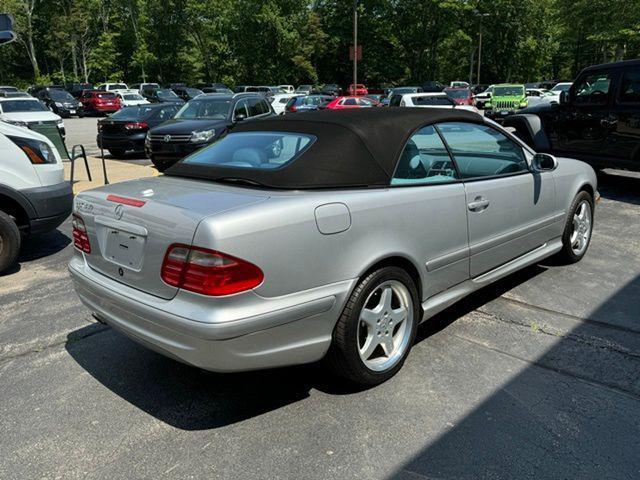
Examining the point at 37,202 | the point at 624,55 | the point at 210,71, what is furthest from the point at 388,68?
the point at 37,202

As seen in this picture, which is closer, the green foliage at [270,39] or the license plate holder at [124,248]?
the license plate holder at [124,248]

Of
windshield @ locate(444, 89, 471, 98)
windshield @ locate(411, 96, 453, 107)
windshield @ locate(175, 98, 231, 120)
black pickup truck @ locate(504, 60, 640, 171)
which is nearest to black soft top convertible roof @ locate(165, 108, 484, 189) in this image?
black pickup truck @ locate(504, 60, 640, 171)

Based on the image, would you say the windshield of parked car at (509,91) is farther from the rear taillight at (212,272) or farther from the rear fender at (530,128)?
the rear taillight at (212,272)

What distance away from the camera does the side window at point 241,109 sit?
40.3 feet

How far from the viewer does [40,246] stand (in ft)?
20.8

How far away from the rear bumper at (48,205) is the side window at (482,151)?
3955 mm

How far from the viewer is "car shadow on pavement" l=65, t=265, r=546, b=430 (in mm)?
2908

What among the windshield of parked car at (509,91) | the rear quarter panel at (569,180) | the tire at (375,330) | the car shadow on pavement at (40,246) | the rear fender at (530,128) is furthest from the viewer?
the windshield of parked car at (509,91)

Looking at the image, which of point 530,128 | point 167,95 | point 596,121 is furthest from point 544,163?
point 167,95

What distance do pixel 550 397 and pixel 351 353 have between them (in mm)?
1156

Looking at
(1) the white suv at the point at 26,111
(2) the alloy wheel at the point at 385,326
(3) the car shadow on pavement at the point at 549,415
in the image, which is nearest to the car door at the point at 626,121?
(3) the car shadow on pavement at the point at 549,415

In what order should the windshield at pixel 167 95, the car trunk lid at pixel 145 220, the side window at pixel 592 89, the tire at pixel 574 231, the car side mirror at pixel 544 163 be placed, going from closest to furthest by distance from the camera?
the car trunk lid at pixel 145 220, the car side mirror at pixel 544 163, the tire at pixel 574 231, the side window at pixel 592 89, the windshield at pixel 167 95

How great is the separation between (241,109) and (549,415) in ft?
35.5

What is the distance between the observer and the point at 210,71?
59.5 metres
